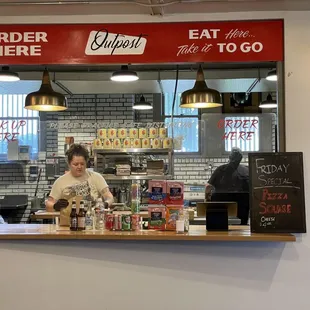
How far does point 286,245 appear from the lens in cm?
335

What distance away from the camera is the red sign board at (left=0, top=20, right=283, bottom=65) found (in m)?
3.46

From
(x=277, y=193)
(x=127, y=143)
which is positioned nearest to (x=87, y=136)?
(x=127, y=143)

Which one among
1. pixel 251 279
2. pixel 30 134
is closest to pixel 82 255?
pixel 251 279

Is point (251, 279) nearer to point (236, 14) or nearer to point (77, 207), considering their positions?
point (77, 207)

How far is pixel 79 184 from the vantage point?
4.23 meters

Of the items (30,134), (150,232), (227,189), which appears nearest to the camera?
(150,232)

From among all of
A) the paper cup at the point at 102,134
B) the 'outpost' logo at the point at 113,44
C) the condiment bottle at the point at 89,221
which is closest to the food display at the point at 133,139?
the paper cup at the point at 102,134

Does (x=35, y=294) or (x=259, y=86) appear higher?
(x=259, y=86)

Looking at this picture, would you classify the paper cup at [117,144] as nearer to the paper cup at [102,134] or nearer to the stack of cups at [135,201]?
the paper cup at [102,134]

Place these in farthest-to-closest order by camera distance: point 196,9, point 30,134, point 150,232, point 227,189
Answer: point 30,134 < point 227,189 < point 196,9 < point 150,232

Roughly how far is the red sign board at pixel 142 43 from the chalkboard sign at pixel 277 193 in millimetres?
820

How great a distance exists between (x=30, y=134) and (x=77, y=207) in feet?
17.5

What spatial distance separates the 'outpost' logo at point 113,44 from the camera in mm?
3498

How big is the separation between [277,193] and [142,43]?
1541mm
